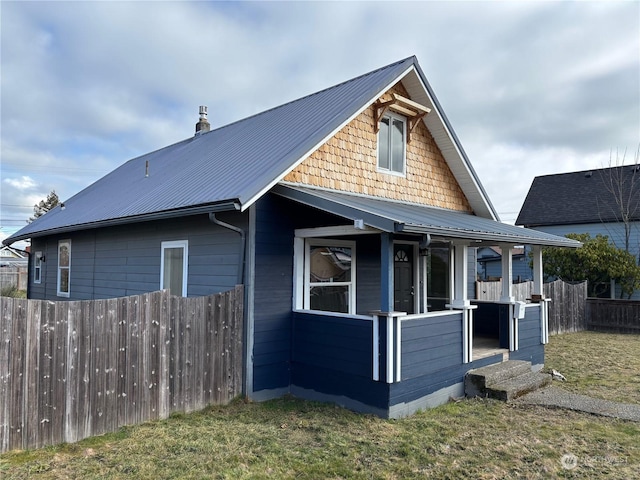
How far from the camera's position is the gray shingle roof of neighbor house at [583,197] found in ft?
73.6

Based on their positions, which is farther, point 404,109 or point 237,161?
point 404,109

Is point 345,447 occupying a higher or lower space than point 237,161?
lower

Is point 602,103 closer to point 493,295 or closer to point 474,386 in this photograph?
point 493,295

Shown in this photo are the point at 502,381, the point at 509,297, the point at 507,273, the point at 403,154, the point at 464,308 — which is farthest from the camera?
the point at 403,154

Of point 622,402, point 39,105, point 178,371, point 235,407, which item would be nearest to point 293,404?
point 235,407

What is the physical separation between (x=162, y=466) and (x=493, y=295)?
44.5 ft

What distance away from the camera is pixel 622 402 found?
23.6ft

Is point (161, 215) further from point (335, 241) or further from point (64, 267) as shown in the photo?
point (64, 267)

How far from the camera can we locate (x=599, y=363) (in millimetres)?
10297

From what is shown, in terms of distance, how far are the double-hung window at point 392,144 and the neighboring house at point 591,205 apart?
51.8 feet

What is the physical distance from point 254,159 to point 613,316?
1406 cm

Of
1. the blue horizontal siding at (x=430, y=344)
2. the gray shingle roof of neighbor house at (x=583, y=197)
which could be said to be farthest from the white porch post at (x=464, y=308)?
the gray shingle roof of neighbor house at (x=583, y=197)

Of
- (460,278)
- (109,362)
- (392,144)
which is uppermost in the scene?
(392,144)

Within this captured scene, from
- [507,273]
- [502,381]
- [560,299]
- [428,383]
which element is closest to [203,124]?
[507,273]
